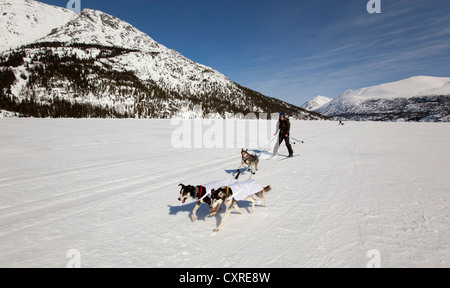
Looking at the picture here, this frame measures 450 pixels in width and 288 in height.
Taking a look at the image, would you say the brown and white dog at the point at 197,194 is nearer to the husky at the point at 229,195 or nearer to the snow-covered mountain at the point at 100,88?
the husky at the point at 229,195

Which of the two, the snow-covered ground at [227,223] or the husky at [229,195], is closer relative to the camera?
the snow-covered ground at [227,223]

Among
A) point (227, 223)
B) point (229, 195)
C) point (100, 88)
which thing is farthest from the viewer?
point (100, 88)

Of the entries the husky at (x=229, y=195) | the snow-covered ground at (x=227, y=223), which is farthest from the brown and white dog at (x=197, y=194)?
the snow-covered ground at (x=227, y=223)

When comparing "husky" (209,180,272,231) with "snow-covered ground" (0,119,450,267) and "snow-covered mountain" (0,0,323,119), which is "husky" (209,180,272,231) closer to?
"snow-covered ground" (0,119,450,267)

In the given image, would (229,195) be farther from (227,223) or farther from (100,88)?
(100,88)

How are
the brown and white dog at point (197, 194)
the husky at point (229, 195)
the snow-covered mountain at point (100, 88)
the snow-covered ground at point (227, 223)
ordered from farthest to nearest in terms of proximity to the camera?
the snow-covered mountain at point (100, 88) < the brown and white dog at point (197, 194) < the husky at point (229, 195) < the snow-covered ground at point (227, 223)

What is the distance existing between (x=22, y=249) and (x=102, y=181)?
3688 millimetres

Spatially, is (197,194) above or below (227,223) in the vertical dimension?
above

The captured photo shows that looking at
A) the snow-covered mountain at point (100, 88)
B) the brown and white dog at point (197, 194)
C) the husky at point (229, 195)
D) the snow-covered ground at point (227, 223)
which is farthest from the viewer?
the snow-covered mountain at point (100, 88)

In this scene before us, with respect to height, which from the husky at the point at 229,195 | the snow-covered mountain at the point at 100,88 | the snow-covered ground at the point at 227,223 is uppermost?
the snow-covered mountain at the point at 100,88

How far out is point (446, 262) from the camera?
290 cm

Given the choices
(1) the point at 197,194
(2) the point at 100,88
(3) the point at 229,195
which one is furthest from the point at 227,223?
(2) the point at 100,88
